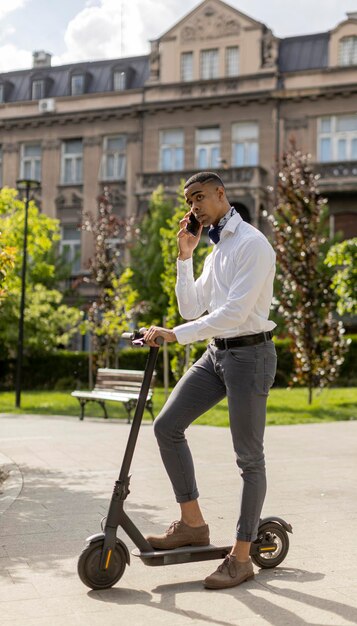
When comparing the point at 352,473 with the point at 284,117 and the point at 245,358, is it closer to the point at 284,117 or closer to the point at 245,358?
the point at 245,358

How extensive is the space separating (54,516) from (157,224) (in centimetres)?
2628

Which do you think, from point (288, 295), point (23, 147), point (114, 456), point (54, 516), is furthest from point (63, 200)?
point (54, 516)

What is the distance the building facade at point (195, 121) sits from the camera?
34000mm

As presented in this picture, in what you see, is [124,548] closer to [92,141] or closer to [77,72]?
[92,141]

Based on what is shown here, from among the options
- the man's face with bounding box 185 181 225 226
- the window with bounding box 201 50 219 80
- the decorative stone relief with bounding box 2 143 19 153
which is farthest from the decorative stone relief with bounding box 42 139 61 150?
Answer: the man's face with bounding box 185 181 225 226

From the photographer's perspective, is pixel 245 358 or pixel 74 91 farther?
pixel 74 91

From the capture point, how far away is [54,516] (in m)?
6.43

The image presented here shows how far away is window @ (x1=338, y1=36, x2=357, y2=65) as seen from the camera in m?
34.7

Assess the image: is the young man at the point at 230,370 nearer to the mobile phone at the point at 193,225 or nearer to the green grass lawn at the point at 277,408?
the mobile phone at the point at 193,225

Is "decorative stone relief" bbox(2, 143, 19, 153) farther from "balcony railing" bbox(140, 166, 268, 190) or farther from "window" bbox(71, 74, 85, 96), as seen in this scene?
"balcony railing" bbox(140, 166, 268, 190)

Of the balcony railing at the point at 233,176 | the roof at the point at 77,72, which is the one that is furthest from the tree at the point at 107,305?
the roof at the point at 77,72

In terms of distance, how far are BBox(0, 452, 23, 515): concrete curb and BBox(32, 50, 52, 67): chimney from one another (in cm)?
3640

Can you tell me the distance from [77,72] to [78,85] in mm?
667

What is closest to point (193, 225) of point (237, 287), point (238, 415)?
point (237, 287)
